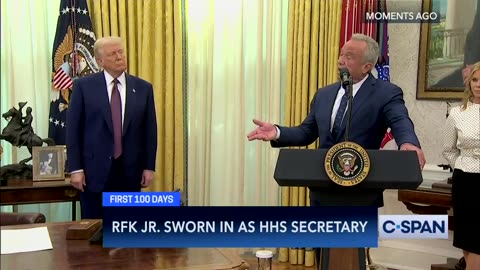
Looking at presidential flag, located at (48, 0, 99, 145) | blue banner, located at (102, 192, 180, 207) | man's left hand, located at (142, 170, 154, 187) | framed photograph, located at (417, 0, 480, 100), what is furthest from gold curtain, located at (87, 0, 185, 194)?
blue banner, located at (102, 192, 180, 207)

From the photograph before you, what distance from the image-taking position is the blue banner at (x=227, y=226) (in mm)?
1067

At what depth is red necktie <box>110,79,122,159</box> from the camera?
3059 millimetres

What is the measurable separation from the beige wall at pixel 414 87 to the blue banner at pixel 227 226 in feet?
10.3

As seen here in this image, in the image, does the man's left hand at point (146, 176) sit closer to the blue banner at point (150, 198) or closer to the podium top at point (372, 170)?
the blue banner at point (150, 198)

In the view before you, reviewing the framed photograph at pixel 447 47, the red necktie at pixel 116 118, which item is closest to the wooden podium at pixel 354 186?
the red necktie at pixel 116 118

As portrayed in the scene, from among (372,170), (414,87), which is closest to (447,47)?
(414,87)

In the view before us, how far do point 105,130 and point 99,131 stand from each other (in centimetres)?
4

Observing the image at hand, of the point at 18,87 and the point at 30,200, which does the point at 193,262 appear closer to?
the point at 30,200

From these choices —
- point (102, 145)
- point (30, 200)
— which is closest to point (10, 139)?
point (30, 200)

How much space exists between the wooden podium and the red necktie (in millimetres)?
1911

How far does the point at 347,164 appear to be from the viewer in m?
1.26

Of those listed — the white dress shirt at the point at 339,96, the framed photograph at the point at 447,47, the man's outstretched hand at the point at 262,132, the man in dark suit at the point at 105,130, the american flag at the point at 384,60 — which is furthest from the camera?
the american flag at the point at 384,60

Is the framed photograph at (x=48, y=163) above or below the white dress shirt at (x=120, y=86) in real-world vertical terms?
below

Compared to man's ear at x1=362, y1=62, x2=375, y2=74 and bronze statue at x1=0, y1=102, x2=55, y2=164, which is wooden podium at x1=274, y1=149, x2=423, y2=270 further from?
bronze statue at x1=0, y1=102, x2=55, y2=164
